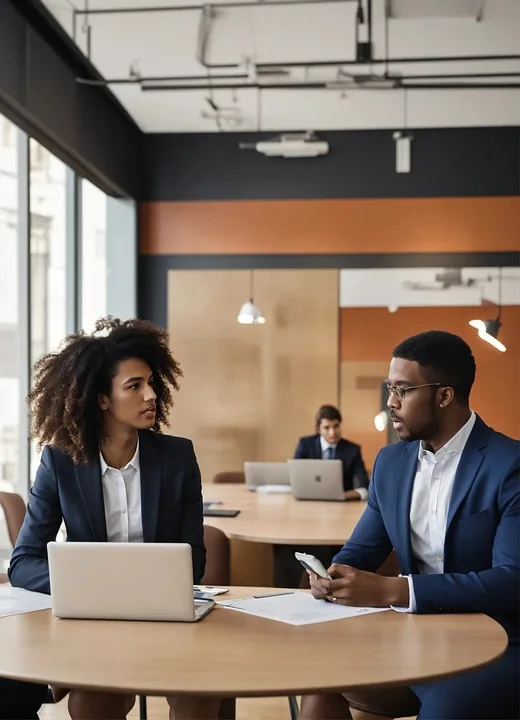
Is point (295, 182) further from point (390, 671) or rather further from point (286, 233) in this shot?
point (390, 671)

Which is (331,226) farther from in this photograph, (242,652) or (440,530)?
(242,652)

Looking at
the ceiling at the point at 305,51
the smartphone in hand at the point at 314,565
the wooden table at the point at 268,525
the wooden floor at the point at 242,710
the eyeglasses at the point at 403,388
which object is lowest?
the wooden floor at the point at 242,710

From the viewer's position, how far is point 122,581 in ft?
7.95

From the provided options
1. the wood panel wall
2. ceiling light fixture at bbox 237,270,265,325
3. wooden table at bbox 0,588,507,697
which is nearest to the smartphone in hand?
wooden table at bbox 0,588,507,697

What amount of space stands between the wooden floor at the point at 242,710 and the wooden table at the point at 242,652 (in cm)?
202

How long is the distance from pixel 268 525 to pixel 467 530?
2188mm

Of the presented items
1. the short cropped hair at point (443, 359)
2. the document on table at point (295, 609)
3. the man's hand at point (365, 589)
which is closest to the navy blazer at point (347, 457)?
the short cropped hair at point (443, 359)

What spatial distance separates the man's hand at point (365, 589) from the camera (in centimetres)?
254

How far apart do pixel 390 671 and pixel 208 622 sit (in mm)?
612

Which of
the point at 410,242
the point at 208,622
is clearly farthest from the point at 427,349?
the point at 410,242

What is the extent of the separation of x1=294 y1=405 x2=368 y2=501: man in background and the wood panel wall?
72.8 inches

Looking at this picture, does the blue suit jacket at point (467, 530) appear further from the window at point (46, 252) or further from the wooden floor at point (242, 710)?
the window at point (46, 252)

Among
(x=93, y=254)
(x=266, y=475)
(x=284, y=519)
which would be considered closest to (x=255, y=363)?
(x=93, y=254)

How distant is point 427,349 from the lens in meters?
2.88
